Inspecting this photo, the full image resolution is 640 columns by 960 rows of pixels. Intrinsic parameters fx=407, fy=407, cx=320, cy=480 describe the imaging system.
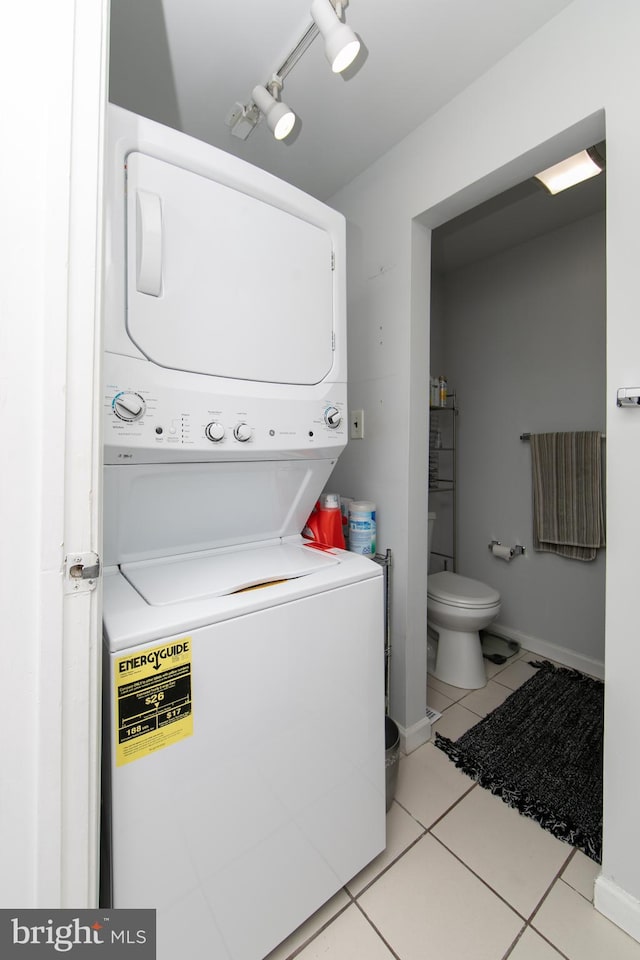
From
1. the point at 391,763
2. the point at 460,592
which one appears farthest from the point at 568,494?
the point at 391,763

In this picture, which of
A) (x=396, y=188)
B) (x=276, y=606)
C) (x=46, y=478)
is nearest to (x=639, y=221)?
(x=396, y=188)

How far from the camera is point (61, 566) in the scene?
0.67 meters

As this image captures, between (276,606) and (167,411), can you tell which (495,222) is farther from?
(276,606)

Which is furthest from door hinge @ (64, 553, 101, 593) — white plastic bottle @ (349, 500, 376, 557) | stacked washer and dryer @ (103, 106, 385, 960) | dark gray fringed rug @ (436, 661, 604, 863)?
dark gray fringed rug @ (436, 661, 604, 863)

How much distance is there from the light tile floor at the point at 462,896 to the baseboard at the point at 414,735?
0.17 metres

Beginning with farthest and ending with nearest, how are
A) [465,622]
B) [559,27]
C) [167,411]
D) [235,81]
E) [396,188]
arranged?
[465,622] < [396,188] < [235,81] < [559,27] < [167,411]

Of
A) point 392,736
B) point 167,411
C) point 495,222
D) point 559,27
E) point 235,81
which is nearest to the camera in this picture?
point 167,411

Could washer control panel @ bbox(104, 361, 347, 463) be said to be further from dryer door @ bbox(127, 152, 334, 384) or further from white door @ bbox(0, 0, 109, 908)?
white door @ bbox(0, 0, 109, 908)

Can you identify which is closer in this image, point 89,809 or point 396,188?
point 89,809

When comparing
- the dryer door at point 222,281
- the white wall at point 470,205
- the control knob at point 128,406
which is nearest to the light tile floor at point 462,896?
the white wall at point 470,205

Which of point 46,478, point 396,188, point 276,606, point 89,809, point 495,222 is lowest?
point 89,809

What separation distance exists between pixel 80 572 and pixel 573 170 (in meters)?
2.35

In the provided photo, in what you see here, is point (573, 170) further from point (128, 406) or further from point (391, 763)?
point (391, 763)

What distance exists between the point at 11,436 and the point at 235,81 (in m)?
1.53
